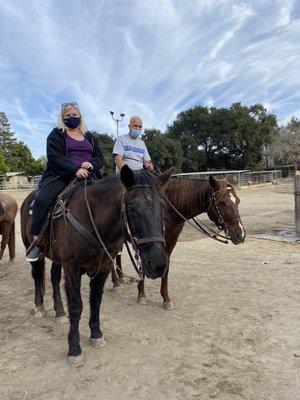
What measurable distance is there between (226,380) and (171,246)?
2225 mm

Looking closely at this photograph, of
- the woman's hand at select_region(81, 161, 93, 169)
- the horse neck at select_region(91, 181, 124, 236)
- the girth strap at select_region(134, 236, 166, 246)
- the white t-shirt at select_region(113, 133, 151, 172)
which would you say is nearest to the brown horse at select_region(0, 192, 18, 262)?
the white t-shirt at select_region(113, 133, 151, 172)

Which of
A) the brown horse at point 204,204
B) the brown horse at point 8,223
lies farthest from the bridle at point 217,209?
the brown horse at point 8,223

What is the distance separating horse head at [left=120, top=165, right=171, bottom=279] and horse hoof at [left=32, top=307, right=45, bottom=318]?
2.99m

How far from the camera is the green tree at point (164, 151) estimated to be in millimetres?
54562

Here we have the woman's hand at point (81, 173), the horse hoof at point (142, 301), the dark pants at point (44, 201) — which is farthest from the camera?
the horse hoof at point (142, 301)

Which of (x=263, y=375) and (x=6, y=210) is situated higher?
(x=6, y=210)

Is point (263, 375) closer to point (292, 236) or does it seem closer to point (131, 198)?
point (131, 198)

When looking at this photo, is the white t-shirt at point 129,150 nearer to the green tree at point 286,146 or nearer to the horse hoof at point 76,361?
the horse hoof at point 76,361

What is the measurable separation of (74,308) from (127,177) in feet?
5.42

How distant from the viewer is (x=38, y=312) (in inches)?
198

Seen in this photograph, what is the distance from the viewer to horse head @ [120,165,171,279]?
8.54 ft

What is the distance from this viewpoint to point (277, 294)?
560 cm

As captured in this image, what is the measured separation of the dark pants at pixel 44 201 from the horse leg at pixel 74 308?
2.64 feet

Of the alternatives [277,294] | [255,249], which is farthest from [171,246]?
[255,249]
